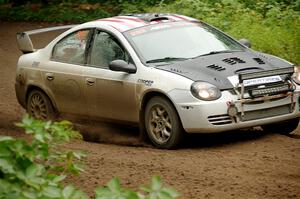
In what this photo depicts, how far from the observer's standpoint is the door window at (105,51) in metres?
9.74

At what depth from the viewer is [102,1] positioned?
23.5 m

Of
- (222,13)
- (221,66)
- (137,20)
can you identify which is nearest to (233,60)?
(221,66)

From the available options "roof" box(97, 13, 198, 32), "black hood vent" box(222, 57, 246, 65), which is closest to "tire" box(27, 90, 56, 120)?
"roof" box(97, 13, 198, 32)

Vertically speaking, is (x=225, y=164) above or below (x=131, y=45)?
below

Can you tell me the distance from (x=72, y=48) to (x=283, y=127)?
2984 mm

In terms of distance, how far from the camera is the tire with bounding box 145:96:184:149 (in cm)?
879

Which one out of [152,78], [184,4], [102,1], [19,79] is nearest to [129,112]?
[152,78]

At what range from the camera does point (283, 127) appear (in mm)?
9711

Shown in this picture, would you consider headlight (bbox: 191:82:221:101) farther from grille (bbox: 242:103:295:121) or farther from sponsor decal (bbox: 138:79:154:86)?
sponsor decal (bbox: 138:79:154:86)

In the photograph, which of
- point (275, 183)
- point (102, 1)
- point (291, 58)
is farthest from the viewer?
point (102, 1)

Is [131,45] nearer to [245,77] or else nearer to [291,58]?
[245,77]

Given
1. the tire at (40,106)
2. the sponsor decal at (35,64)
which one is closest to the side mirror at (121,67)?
the tire at (40,106)

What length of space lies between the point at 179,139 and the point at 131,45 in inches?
56.9

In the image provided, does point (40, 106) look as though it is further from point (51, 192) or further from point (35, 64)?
point (51, 192)
